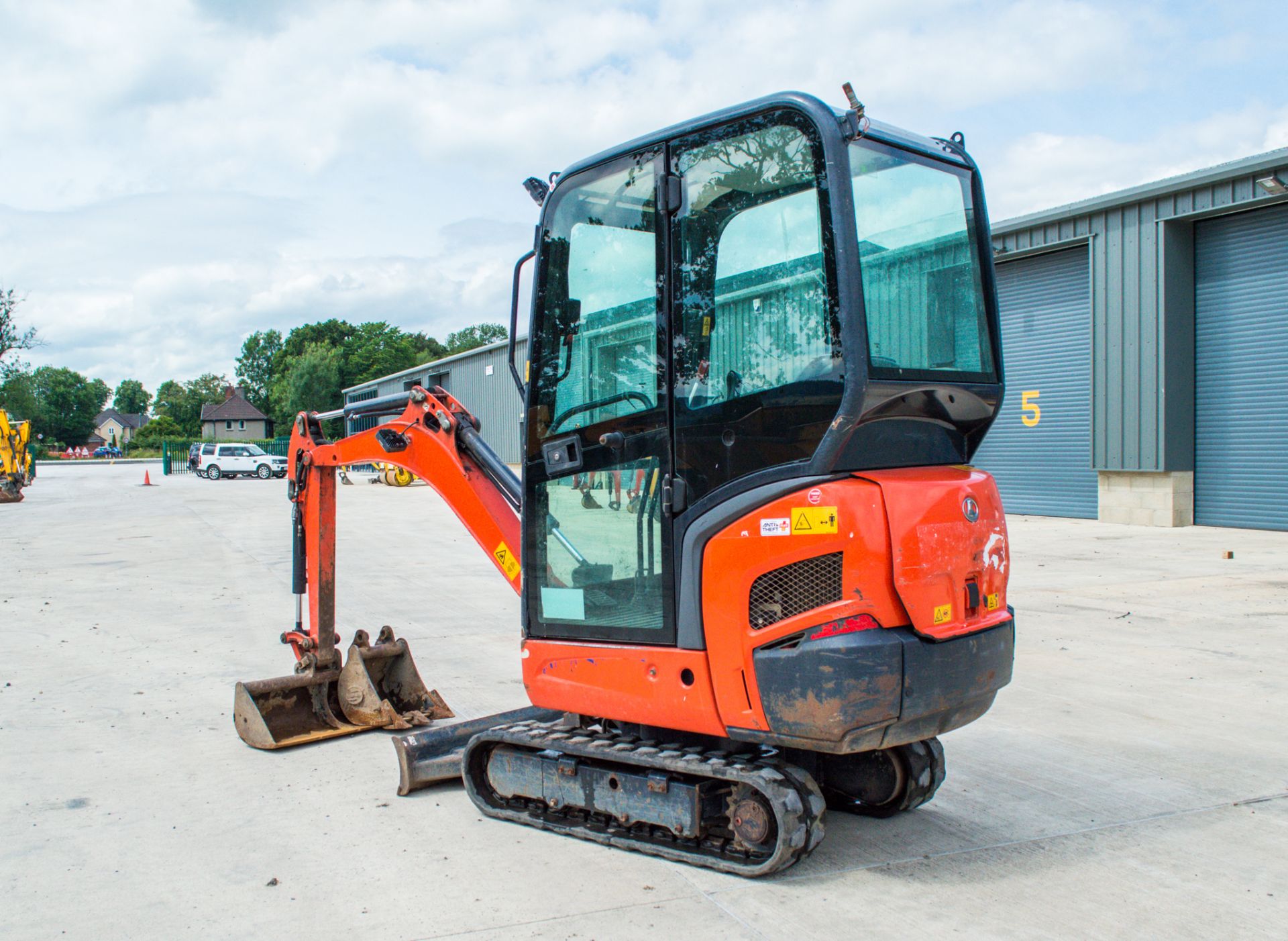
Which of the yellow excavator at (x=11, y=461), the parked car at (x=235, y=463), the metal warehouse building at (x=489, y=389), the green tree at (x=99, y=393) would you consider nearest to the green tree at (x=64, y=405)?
the green tree at (x=99, y=393)

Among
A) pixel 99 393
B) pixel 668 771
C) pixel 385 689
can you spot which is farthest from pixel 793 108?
pixel 99 393

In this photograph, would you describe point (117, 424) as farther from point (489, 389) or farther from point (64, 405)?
point (489, 389)

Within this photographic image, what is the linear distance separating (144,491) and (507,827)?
32.5 m

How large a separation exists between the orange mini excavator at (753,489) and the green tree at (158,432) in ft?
355

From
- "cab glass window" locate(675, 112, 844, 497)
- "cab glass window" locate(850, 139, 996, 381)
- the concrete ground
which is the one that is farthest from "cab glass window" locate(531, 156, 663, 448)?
the concrete ground

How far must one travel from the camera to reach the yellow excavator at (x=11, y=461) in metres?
27.3

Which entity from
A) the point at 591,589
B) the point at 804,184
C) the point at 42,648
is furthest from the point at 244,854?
the point at 42,648

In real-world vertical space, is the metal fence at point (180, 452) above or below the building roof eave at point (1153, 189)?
below

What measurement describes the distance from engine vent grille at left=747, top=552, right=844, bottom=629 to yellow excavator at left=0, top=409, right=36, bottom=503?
95.3ft

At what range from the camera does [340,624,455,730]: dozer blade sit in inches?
229

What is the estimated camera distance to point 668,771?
388cm

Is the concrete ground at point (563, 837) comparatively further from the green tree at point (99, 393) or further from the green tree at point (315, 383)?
the green tree at point (99, 393)

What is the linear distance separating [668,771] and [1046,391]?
16820mm

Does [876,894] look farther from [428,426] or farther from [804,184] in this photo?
[428,426]
